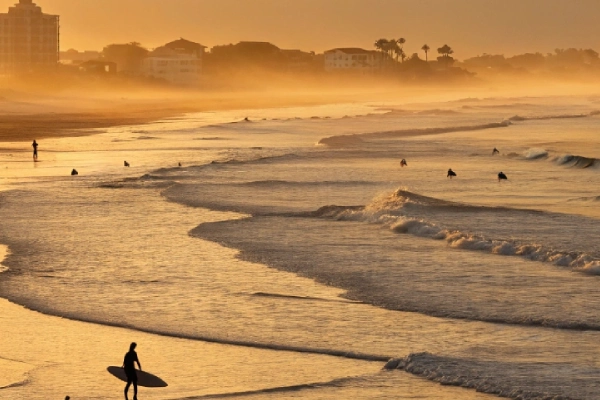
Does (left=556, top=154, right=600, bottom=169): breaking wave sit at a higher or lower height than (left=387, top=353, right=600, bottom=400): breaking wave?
higher

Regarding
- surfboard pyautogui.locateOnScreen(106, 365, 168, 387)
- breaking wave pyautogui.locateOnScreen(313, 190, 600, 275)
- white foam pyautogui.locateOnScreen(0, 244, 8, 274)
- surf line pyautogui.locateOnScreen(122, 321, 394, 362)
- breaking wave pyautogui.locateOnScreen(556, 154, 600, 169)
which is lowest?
white foam pyautogui.locateOnScreen(0, 244, 8, 274)

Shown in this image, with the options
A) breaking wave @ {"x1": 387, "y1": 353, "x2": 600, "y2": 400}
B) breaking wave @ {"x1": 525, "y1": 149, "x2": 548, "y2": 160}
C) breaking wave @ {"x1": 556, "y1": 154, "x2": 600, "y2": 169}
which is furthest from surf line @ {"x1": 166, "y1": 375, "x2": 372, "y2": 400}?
breaking wave @ {"x1": 525, "y1": 149, "x2": 548, "y2": 160}

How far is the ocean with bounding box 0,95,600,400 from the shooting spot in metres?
14.5

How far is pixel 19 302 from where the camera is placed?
18.9 m

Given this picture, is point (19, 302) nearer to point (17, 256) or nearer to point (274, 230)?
point (17, 256)

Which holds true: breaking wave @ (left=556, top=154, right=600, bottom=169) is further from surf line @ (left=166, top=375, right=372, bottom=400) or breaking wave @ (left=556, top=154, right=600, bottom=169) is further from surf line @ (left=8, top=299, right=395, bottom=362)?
surf line @ (left=166, top=375, right=372, bottom=400)

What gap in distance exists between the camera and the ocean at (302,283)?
14531mm

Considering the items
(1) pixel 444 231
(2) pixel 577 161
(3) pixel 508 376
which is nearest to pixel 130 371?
(3) pixel 508 376

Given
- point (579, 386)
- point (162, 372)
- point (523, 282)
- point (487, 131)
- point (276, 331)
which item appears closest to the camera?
point (579, 386)

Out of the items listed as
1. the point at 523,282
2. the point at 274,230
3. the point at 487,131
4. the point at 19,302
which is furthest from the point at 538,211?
the point at 487,131

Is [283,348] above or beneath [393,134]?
beneath

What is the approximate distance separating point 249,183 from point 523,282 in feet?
67.1

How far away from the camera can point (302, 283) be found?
806 inches

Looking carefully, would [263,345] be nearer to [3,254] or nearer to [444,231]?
[3,254]
